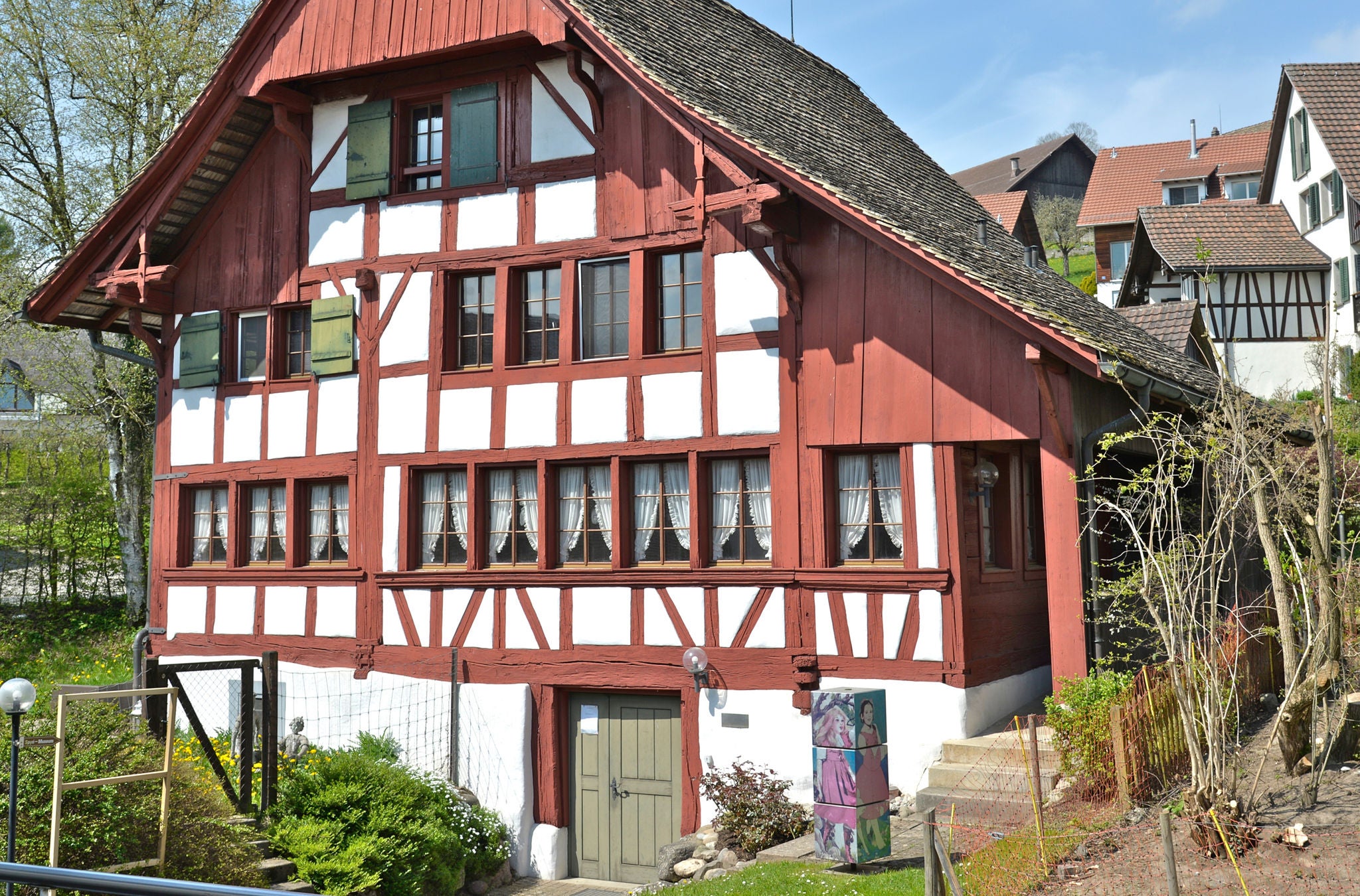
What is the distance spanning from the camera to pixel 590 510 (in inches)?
542

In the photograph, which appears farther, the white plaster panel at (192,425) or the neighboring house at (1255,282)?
the neighboring house at (1255,282)

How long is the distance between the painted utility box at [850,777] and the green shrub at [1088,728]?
148 cm

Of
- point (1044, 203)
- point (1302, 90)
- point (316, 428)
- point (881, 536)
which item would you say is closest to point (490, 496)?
point (316, 428)

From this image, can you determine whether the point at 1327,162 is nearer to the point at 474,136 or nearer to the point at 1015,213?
the point at 1015,213

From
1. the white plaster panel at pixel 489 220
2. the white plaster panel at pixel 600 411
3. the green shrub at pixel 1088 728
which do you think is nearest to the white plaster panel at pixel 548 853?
the white plaster panel at pixel 600 411

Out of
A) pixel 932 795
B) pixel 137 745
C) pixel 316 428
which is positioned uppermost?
pixel 316 428

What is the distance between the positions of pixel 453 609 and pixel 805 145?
650 cm

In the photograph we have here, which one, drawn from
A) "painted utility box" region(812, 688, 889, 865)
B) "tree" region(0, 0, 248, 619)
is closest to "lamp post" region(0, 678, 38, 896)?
"painted utility box" region(812, 688, 889, 865)

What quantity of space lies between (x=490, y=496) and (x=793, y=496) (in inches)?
147

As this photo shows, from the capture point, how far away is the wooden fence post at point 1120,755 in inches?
371

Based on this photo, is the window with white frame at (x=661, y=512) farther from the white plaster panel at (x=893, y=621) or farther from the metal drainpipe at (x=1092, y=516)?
the metal drainpipe at (x=1092, y=516)

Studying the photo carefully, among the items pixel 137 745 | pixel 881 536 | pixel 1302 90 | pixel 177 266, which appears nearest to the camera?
pixel 137 745

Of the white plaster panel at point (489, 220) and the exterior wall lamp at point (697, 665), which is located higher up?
the white plaster panel at point (489, 220)

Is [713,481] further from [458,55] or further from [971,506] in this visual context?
[458,55]
